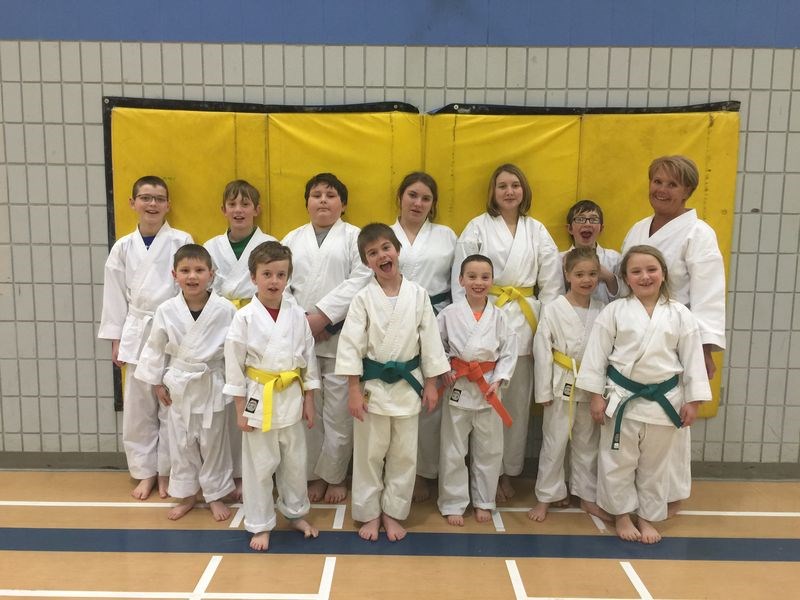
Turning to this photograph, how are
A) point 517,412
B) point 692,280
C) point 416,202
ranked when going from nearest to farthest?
point 692,280 < point 416,202 < point 517,412

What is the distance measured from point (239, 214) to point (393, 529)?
1.86m

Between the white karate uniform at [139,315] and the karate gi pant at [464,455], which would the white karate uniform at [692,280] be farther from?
the white karate uniform at [139,315]

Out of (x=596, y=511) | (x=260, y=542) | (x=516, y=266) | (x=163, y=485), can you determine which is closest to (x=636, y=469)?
(x=596, y=511)

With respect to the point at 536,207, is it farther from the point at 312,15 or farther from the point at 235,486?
the point at 235,486

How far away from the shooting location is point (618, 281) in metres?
3.25

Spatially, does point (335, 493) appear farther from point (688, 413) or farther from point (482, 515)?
point (688, 413)

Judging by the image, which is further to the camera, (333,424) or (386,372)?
(333,424)

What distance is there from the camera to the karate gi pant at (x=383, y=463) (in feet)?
9.66

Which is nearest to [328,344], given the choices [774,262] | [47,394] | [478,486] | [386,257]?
[386,257]

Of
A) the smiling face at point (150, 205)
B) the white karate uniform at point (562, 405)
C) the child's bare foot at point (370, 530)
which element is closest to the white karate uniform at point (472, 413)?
the white karate uniform at point (562, 405)

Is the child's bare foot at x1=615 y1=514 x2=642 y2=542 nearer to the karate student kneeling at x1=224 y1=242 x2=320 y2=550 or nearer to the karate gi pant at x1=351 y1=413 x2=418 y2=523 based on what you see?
the karate gi pant at x1=351 y1=413 x2=418 y2=523

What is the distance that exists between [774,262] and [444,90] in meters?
2.26

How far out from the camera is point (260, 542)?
2.86 meters

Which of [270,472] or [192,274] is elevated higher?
[192,274]
